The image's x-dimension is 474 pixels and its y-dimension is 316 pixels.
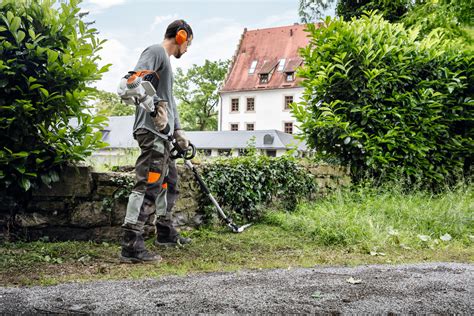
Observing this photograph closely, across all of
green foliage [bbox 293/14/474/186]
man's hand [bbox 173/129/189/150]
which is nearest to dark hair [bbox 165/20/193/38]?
man's hand [bbox 173/129/189/150]

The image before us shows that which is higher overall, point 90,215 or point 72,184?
point 72,184

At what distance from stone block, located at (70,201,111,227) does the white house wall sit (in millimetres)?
32253

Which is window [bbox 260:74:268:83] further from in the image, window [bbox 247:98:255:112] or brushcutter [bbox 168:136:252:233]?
brushcutter [bbox 168:136:252:233]

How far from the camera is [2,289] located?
270 centimetres

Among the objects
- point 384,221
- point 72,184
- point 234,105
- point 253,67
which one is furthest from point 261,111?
point 72,184

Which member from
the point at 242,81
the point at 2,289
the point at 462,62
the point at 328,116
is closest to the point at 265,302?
the point at 2,289

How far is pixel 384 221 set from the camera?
5.27 metres

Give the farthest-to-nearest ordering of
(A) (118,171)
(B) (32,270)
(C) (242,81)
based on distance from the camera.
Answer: (C) (242,81) < (A) (118,171) < (B) (32,270)

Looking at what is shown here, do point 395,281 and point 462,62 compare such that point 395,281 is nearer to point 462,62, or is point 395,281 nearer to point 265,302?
point 265,302

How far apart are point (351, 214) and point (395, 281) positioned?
2.32 meters

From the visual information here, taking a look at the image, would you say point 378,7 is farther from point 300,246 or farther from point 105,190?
point 105,190

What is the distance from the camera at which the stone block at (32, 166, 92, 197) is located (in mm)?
4434

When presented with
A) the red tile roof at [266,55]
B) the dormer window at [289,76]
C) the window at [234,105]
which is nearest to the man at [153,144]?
the red tile roof at [266,55]

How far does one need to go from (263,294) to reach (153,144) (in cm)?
184
